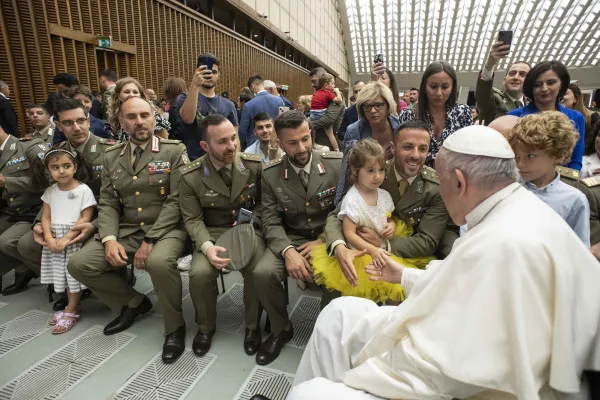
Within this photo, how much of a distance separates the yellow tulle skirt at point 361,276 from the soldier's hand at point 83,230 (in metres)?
1.82

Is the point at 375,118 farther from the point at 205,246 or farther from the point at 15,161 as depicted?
the point at 15,161

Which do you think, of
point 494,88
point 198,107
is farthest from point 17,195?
point 494,88

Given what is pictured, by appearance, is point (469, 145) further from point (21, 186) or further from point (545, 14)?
point (545, 14)

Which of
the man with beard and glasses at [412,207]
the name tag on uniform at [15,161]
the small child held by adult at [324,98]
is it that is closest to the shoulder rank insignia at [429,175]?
the man with beard and glasses at [412,207]

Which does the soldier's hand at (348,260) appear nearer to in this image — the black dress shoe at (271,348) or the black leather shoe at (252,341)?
the black dress shoe at (271,348)

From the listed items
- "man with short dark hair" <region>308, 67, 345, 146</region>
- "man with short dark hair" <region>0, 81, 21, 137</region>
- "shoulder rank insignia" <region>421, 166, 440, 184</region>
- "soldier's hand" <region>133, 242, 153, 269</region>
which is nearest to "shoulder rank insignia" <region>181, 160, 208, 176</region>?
"soldier's hand" <region>133, 242, 153, 269</region>

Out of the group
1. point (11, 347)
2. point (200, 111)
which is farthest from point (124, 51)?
point (11, 347)

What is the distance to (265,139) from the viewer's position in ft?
11.9

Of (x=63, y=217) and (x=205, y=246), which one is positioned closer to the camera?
(x=205, y=246)

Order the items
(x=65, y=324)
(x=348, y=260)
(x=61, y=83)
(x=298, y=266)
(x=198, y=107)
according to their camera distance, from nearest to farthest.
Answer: (x=348, y=260)
(x=298, y=266)
(x=65, y=324)
(x=198, y=107)
(x=61, y=83)

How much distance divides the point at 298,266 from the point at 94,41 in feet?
16.8

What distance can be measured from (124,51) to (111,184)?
12.9 feet

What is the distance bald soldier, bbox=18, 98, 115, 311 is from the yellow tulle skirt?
1898mm

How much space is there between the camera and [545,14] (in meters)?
23.8
